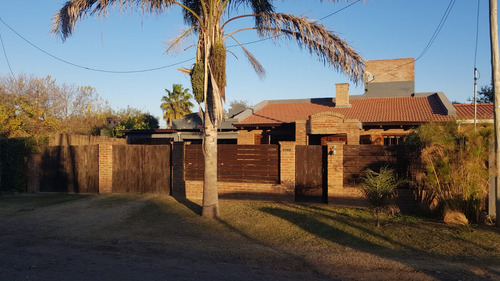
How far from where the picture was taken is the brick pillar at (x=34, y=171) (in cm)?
1484

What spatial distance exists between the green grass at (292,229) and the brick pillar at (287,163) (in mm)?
787

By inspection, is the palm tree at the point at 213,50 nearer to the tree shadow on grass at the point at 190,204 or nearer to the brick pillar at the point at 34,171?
the tree shadow on grass at the point at 190,204

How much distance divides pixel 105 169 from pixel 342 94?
41.2 feet

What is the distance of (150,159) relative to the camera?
13.4 metres

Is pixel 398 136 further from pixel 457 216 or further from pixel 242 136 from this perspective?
pixel 457 216

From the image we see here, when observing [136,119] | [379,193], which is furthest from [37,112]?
[379,193]

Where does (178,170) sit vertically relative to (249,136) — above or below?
below

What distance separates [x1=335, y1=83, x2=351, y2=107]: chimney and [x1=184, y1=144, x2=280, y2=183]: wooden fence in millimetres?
9528

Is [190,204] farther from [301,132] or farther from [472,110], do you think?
[472,110]

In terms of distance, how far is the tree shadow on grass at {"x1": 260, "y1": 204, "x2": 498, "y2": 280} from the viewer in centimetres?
586

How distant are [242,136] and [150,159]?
21.9 ft

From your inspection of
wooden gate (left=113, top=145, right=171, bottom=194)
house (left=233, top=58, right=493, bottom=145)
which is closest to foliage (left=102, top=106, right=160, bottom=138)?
house (left=233, top=58, right=493, bottom=145)

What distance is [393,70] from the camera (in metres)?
23.0

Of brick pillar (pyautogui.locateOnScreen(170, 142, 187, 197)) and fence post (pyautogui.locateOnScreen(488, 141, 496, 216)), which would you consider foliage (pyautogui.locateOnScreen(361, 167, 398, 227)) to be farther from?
brick pillar (pyautogui.locateOnScreen(170, 142, 187, 197))
